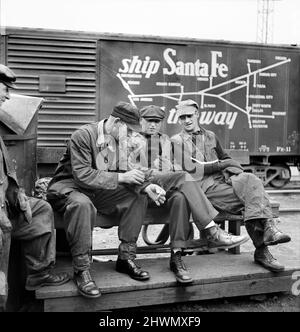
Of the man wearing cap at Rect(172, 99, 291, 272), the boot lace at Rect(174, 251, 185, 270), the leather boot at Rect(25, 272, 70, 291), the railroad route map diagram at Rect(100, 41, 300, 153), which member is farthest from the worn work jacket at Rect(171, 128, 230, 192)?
the railroad route map diagram at Rect(100, 41, 300, 153)

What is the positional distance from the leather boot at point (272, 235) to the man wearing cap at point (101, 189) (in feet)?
2.94

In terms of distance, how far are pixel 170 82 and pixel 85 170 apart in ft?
20.2

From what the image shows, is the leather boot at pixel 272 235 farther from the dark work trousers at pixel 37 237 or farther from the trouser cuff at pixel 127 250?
the dark work trousers at pixel 37 237

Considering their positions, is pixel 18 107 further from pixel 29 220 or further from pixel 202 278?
pixel 202 278

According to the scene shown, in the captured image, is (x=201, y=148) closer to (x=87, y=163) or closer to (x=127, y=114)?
(x=127, y=114)

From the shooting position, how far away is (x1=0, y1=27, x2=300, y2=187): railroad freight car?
8508 mm

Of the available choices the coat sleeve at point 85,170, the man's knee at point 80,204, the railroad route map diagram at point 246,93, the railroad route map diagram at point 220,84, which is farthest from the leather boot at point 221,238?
the railroad route map diagram at point 246,93

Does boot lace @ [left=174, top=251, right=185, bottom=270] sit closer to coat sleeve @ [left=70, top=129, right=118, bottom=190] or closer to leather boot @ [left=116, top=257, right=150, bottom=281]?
leather boot @ [left=116, top=257, right=150, bottom=281]

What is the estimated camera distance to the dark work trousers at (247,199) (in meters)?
3.56

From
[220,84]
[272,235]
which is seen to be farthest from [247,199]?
[220,84]

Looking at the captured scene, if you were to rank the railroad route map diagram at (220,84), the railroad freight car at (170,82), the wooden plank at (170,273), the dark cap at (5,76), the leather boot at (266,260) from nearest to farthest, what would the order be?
1. the dark cap at (5,76)
2. the wooden plank at (170,273)
3. the leather boot at (266,260)
4. the railroad freight car at (170,82)
5. the railroad route map diagram at (220,84)

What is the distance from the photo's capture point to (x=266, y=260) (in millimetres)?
3725
